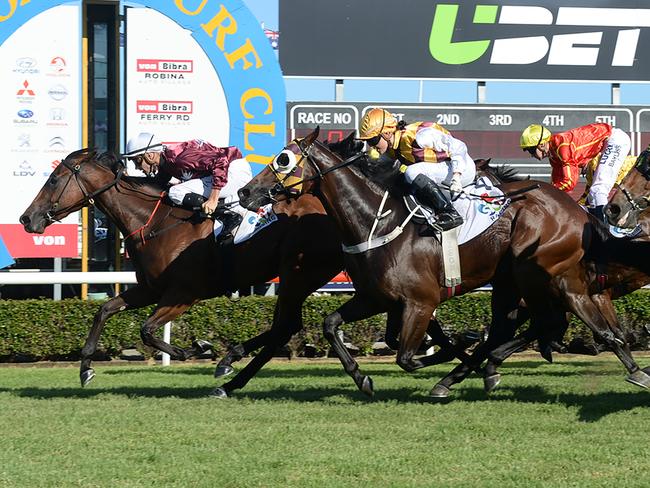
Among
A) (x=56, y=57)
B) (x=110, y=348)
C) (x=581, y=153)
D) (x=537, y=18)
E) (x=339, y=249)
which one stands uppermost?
(x=537, y=18)

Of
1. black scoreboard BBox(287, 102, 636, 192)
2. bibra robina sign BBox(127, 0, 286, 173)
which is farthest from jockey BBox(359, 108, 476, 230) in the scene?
black scoreboard BBox(287, 102, 636, 192)

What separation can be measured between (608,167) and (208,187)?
8.50ft

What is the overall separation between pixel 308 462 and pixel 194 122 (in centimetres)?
651

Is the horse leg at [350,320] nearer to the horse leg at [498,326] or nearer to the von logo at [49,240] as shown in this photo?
the horse leg at [498,326]

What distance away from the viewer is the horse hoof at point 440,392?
6102 mm

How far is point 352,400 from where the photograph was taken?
245 inches

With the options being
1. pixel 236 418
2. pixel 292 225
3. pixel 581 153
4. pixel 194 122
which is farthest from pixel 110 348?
pixel 581 153

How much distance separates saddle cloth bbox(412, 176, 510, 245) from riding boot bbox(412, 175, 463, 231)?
3.0 inches

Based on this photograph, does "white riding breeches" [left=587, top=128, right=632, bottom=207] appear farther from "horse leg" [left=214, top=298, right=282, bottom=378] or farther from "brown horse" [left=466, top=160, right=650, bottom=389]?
"horse leg" [left=214, top=298, right=282, bottom=378]

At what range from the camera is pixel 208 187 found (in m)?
6.78

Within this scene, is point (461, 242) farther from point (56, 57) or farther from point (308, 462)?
point (56, 57)

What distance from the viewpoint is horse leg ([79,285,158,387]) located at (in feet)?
21.3

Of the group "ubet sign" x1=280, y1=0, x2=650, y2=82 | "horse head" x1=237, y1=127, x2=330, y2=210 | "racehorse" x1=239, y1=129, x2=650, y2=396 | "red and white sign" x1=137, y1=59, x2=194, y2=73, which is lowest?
Result: "racehorse" x1=239, y1=129, x2=650, y2=396

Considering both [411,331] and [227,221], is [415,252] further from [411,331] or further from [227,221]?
[227,221]
